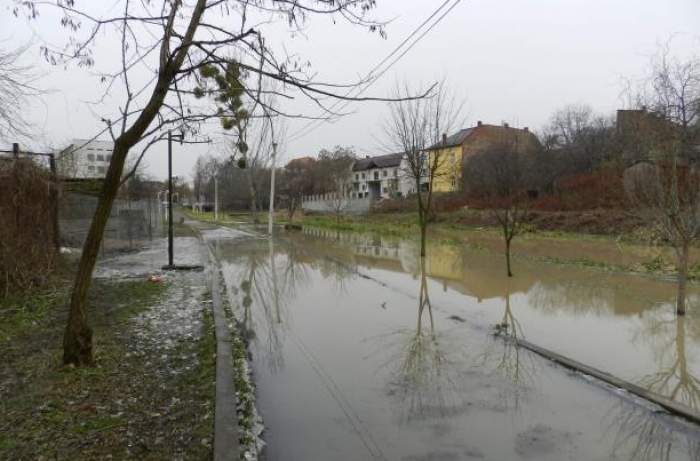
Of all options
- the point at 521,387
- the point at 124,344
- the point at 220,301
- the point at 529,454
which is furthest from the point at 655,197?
the point at 124,344

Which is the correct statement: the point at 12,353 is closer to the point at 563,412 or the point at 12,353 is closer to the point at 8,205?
the point at 8,205

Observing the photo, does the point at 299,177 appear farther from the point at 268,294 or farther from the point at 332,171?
the point at 268,294

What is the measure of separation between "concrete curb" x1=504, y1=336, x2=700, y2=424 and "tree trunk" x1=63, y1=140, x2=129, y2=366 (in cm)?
537

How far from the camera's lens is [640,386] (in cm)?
531

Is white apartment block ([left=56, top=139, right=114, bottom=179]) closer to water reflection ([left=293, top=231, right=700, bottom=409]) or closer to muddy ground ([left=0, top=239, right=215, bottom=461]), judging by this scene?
muddy ground ([left=0, top=239, right=215, bottom=461])

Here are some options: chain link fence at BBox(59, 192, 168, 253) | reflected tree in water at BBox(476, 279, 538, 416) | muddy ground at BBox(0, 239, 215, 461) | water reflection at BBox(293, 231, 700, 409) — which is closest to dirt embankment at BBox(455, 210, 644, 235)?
water reflection at BBox(293, 231, 700, 409)

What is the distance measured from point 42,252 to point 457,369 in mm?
8602

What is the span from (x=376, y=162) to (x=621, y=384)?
72300 millimetres

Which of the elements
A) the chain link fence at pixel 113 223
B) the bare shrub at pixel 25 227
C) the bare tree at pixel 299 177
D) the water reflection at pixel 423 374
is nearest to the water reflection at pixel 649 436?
the water reflection at pixel 423 374

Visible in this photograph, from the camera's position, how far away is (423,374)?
18.5 ft

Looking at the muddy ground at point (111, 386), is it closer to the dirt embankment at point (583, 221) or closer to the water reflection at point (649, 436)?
the water reflection at point (649, 436)

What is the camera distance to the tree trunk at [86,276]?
5219 millimetres

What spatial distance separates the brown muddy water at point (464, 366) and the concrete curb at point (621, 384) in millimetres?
142

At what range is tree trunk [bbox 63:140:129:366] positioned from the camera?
5219mm
